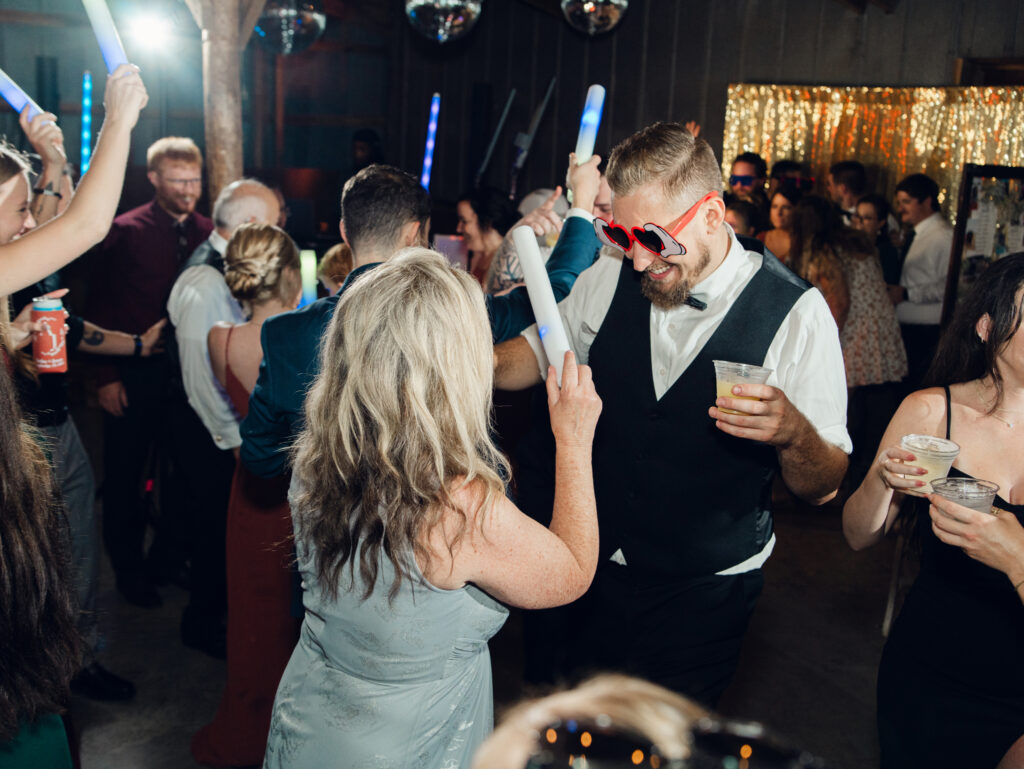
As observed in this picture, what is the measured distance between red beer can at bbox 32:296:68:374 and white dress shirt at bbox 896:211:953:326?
4.77m

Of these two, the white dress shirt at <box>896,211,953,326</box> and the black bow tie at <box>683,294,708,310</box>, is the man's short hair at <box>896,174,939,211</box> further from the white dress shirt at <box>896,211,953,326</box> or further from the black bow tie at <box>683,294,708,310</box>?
the black bow tie at <box>683,294,708,310</box>

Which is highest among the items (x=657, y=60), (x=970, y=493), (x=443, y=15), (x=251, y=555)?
(x=443, y=15)

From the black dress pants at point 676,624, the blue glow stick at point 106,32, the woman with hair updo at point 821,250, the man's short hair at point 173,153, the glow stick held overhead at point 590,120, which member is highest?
the blue glow stick at point 106,32

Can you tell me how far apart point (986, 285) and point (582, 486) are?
0.97 meters

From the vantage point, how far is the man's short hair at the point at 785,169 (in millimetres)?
6930

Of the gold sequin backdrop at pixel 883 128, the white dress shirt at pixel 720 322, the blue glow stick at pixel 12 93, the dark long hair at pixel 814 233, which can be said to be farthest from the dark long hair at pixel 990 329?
the gold sequin backdrop at pixel 883 128

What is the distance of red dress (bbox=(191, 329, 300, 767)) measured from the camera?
2697 millimetres

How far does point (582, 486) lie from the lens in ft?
5.04

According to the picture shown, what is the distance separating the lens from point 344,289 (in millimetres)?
2174

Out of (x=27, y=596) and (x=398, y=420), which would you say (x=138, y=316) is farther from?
(x=398, y=420)

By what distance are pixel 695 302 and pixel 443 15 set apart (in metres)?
3.74

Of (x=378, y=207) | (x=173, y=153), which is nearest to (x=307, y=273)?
(x=378, y=207)

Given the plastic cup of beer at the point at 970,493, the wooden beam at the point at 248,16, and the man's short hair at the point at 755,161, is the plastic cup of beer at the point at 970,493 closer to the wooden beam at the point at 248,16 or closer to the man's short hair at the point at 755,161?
the wooden beam at the point at 248,16

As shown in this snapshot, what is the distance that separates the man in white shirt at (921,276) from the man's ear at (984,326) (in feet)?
12.6
